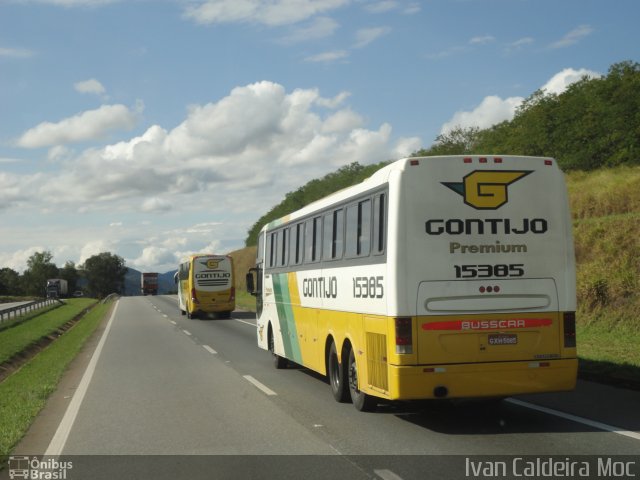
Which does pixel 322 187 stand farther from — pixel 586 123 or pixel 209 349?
pixel 209 349

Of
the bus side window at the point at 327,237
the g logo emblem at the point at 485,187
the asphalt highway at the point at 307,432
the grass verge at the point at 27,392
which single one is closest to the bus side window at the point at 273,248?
the asphalt highway at the point at 307,432

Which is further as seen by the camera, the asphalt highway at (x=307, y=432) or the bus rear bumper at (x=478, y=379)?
the bus rear bumper at (x=478, y=379)

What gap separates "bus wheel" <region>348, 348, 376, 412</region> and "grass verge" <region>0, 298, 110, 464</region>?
4245 mm

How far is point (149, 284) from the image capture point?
11362 centimetres

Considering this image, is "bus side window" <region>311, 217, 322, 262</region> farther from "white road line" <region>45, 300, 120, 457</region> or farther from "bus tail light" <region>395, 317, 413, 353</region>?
"white road line" <region>45, 300, 120, 457</region>

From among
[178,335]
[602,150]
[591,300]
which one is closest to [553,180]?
[591,300]

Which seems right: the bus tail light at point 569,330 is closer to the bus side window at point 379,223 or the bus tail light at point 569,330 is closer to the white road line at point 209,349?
the bus side window at point 379,223

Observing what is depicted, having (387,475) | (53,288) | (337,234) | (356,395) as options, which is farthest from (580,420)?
(53,288)

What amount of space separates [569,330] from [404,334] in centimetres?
205

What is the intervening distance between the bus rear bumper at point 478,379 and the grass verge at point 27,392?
4.38 metres

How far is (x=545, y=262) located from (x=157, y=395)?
6.48 metres

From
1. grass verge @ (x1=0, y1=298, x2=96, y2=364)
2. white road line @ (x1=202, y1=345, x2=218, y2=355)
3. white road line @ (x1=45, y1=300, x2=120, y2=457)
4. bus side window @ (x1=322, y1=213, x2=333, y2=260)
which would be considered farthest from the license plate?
grass verge @ (x1=0, y1=298, x2=96, y2=364)

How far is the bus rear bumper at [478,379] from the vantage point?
9.19 meters

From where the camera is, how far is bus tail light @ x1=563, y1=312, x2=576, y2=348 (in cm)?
959
